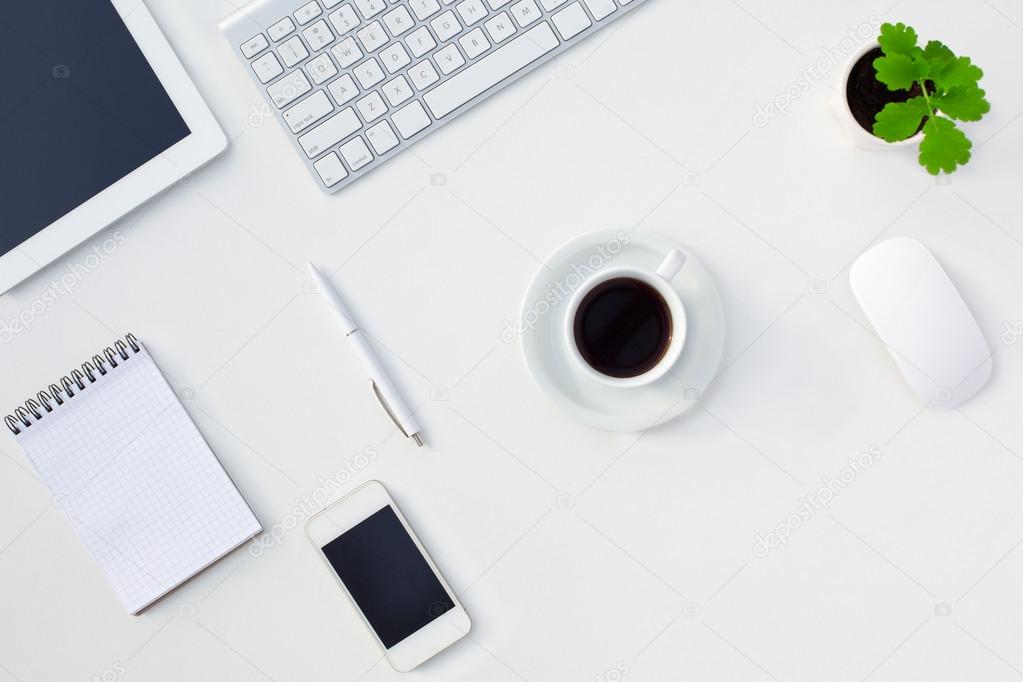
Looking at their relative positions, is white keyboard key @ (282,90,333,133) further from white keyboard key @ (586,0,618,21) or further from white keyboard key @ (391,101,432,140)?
white keyboard key @ (586,0,618,21)

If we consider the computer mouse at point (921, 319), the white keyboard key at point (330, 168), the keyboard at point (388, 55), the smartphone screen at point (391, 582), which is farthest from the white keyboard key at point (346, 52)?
the computer mouse at point (921, 319)

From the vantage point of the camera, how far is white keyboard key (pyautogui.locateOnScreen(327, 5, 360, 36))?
892mm

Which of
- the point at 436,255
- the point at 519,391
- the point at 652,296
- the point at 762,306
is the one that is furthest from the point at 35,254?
the point at 762,306

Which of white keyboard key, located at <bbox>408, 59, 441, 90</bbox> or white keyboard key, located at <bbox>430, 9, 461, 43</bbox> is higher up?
white keyboard key, located at <bbox>430, 9, 461, 43</bbox>

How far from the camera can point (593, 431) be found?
935mm

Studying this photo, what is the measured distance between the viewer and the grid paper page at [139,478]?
37.3 inches

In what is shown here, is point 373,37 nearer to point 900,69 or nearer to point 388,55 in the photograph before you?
point 388,55

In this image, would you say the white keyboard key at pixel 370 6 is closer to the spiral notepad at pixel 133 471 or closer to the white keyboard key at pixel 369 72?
the white keyboard key at pixel 369 72

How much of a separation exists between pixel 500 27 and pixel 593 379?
1.44 feet

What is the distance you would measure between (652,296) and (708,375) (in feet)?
0.38

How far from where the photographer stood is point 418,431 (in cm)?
93

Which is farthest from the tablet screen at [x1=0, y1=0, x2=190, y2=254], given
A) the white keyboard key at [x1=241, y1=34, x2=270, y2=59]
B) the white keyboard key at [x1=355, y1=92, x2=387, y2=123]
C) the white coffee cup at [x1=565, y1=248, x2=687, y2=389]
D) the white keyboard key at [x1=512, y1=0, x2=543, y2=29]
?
the white coffee cup at [x1=565, y1=248, x2=687, y2=389]

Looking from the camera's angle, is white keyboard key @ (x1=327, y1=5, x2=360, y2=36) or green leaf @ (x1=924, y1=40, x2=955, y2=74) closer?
green leaf @ (x1=924, y1=40, x2=955, y2=74)

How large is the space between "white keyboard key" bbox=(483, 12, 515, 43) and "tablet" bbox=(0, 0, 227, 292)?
0.36 metres
